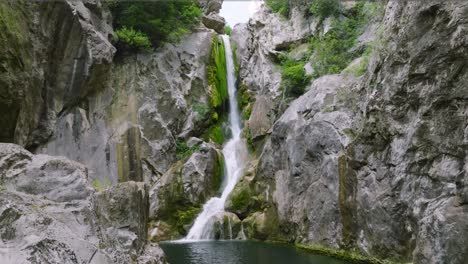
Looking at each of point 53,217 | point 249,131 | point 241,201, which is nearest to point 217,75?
point 249,131

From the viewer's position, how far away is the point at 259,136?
1061 inches

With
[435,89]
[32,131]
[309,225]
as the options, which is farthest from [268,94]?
[435,89]

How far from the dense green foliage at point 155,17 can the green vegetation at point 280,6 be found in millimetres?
7188

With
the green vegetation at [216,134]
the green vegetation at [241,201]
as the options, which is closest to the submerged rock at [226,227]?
the green vegetation at [241,201]

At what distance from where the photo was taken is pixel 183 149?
27750 millimetres

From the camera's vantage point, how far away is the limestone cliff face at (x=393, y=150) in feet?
36.3


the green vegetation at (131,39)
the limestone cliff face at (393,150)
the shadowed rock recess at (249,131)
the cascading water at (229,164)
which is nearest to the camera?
the shadowed rock recess at (249,131)

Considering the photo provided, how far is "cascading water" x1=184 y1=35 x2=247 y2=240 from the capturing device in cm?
2308

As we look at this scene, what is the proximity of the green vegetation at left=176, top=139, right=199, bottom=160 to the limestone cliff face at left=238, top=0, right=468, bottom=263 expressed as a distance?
7748 millimetres

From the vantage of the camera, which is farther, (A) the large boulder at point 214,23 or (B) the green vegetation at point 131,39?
(A) the large boulder at point 214,23

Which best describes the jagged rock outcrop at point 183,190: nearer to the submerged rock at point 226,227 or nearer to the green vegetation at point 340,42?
the submerged rock at point 226,227

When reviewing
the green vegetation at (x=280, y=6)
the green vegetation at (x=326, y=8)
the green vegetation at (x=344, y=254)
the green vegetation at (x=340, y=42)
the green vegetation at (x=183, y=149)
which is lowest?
the green vegetation at (x=344, y=254)

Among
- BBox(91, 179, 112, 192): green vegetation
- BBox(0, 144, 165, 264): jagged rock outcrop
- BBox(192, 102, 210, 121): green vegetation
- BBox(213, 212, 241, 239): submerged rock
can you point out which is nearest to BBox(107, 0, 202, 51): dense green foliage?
BBox(192, 102, 210, 121): green vegetation

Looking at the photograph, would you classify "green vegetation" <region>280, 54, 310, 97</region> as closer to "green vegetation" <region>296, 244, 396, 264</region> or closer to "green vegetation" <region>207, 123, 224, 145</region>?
"green vegetation" <region>207, 123, 224, 145</region>
